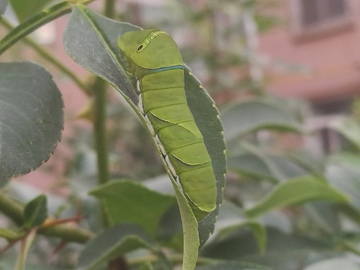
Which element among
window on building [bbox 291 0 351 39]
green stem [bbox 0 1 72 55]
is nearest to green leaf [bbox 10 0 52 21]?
green stem [bbox 0 1 72 55]

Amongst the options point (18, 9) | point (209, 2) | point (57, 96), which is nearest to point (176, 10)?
point (209, 2)

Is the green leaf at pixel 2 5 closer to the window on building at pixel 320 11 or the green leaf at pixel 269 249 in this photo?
the green leaf at pixel 269 249

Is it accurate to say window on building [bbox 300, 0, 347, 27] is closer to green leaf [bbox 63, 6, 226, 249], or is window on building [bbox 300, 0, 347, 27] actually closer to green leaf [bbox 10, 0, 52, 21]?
green leaf [bbox 10, 0, 52, 21]

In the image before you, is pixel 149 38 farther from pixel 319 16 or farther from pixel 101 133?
pixel 319 16

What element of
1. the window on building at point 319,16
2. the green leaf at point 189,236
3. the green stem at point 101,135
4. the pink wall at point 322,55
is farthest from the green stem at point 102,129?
the window on building at point 319,16

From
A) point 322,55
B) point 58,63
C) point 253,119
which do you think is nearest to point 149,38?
point 58,63

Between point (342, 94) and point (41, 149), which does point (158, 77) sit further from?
point (342, 94)
